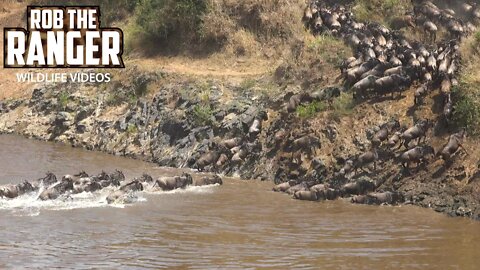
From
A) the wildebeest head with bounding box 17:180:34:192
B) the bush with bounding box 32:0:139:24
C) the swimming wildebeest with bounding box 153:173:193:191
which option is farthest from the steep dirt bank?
the bush with bounding box 32:0:139:24

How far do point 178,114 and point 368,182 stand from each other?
857cm

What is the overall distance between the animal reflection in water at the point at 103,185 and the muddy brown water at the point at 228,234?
1.04ft

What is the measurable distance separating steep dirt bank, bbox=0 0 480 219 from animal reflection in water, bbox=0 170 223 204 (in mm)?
2318

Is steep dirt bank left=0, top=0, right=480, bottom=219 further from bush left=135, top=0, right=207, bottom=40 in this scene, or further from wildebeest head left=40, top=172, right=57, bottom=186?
wildebeest head left=40, top=172, right=57, bottom=186

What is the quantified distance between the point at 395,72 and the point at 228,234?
8.39 meters

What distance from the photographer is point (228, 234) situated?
14352 millimetres


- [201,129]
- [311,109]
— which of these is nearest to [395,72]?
[311,109]

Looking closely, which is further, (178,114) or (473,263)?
(178,114)

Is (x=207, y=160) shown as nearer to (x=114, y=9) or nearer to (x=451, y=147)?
(x=451, y=147)

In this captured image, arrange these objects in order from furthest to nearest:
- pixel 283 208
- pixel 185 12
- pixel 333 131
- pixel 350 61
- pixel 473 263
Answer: pixel 185 12, pixel 350 61, pixel 333 131, pixel 283 208, pixel 473 263

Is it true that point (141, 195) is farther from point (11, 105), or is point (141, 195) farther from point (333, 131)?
point (11, 105)

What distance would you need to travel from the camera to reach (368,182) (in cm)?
1756

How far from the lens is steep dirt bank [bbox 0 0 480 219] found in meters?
17.7

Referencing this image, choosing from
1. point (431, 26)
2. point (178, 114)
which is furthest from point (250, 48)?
point (431, 26)
